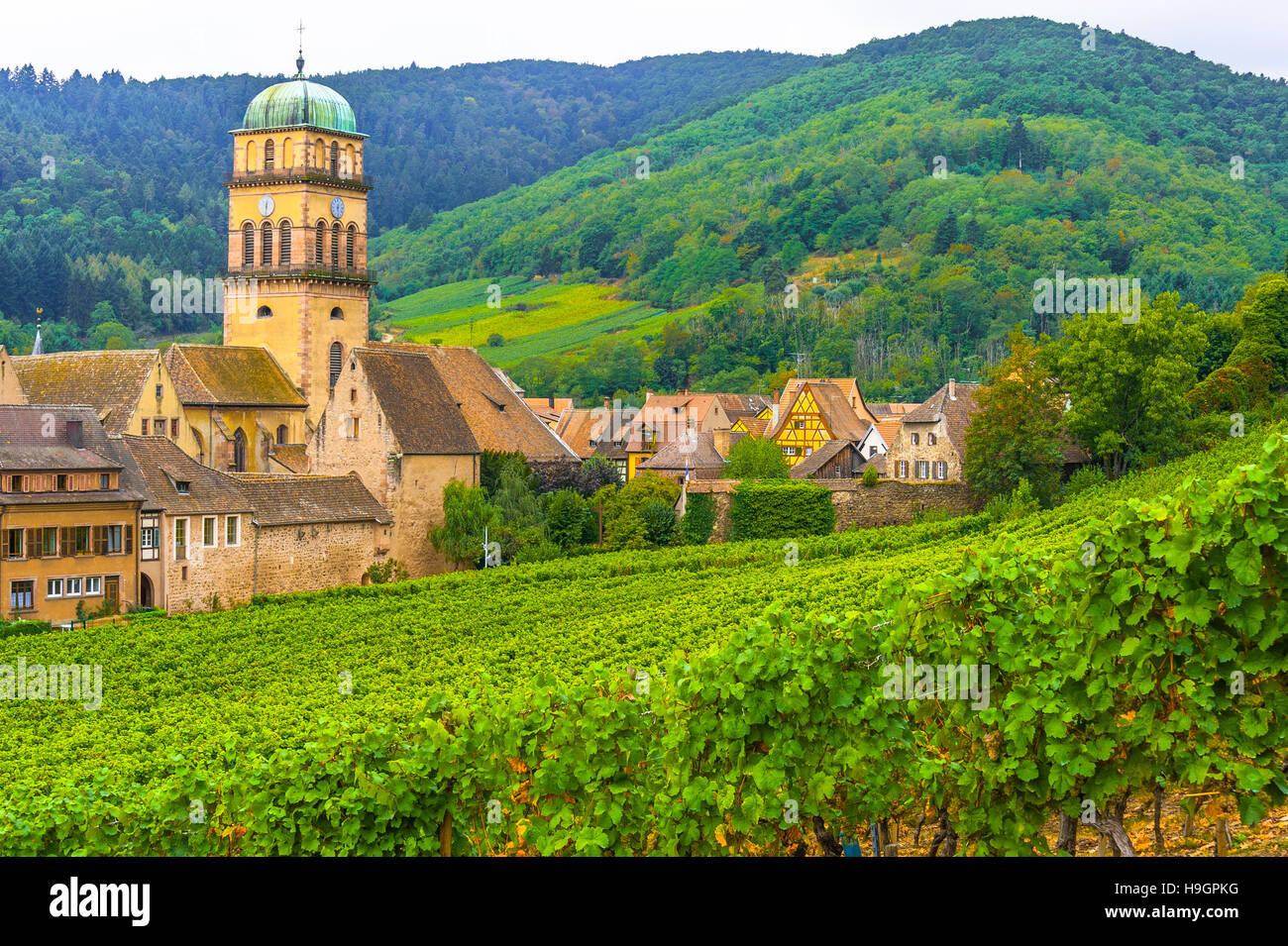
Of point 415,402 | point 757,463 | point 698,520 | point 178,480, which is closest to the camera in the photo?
point 178,480

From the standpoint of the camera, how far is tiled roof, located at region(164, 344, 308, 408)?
59125mm

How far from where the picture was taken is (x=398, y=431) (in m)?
56.6

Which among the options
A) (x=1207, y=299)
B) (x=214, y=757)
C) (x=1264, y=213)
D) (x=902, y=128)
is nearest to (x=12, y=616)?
(x=214, y=757)

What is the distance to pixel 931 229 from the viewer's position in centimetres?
16338

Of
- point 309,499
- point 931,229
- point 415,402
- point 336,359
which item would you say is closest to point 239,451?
point 336,359

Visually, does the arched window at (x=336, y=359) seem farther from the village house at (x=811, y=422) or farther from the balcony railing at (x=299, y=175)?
the village house at (x=811, y=422)

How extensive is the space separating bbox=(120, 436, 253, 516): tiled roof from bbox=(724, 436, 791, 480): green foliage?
958 inches

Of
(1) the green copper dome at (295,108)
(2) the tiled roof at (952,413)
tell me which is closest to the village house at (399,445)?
(1) the green copper dome at (295,108)

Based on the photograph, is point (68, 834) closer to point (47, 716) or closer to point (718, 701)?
point (718, 701)

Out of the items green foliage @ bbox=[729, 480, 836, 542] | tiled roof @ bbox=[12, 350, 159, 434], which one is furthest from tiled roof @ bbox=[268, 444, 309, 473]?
green foliage @ bbox=[729, 480, 836, 542]

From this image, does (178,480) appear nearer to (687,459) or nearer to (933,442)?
(933,442)

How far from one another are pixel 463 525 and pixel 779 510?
12.0m

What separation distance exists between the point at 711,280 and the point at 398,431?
10821 centimetres

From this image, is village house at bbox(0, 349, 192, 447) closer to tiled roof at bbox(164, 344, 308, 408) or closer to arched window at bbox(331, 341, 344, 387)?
tiled roof at bbox(164, 344, 308, 408)
